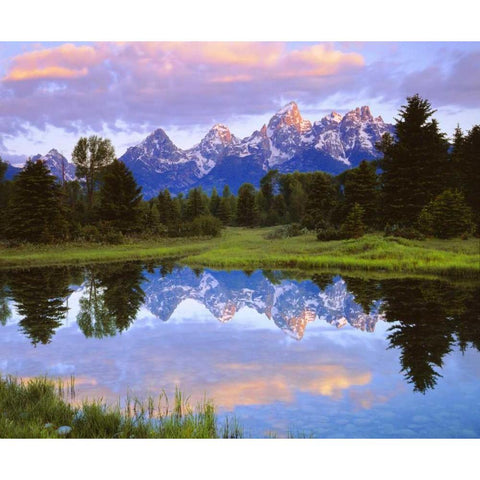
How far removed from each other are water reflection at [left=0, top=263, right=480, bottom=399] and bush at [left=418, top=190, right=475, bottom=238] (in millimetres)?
1768

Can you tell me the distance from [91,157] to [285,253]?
1025cm

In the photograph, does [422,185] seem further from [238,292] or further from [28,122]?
[28,122]

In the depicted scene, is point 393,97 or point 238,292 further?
point 238,292

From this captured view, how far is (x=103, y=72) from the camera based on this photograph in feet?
46.2

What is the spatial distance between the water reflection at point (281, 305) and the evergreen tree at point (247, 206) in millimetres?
3252

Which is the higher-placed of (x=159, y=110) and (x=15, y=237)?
(x=159, y=110)

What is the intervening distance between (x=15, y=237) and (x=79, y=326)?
12.2 metres

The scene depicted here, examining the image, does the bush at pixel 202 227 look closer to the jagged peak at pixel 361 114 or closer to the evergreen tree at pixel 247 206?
the evergreen tree at pixel 247 206

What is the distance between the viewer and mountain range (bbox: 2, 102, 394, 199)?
15852 mm

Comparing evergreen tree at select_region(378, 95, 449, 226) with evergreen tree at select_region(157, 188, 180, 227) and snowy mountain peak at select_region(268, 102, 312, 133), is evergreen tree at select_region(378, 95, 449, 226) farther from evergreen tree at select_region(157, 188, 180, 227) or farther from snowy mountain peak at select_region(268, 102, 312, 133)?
evergreen tree at select_region(157, 188, 180, 227)

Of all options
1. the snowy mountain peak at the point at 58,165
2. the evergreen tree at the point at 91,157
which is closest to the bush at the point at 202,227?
the evergreen tree at the point at 91,157

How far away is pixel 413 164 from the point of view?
1356 cm

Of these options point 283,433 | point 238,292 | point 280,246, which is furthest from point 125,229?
point 283,433
